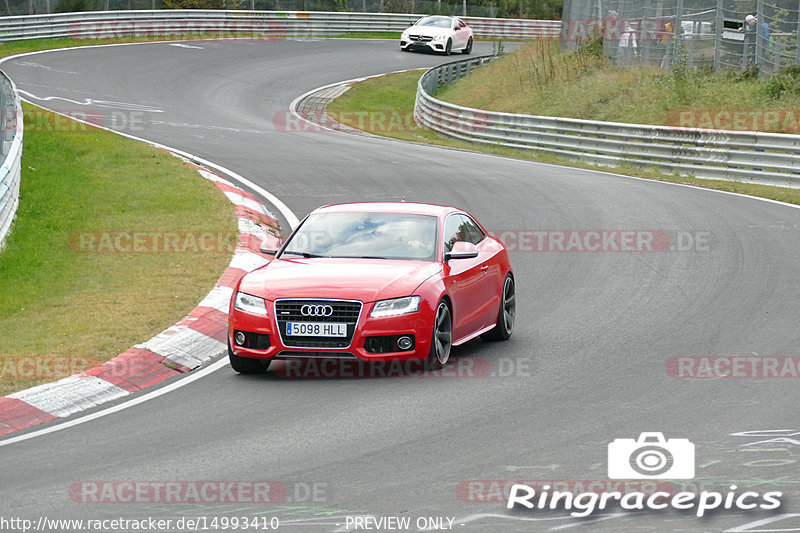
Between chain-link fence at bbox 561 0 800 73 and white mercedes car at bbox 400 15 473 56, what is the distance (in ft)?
52.0

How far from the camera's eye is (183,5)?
57.0 m

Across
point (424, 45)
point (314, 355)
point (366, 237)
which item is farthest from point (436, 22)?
point (314, 355)

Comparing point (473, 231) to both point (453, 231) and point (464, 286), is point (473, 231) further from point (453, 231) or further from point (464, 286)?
point (464, 286)

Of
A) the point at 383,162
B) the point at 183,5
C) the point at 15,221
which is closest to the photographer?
the point at 15,221

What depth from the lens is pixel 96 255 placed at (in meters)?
15.4

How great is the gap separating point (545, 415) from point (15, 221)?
33.0ft

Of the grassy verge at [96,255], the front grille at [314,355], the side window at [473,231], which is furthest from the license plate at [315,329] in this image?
the side window at [473,231]

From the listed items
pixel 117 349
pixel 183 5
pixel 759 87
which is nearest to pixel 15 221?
pixel 117 349

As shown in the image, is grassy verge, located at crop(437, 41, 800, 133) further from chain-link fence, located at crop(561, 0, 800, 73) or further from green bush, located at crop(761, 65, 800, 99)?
chain-link fence, located at crop(561, 0, 800, 73)

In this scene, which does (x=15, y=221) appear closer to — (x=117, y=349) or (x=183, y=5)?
(x=117, y=349)

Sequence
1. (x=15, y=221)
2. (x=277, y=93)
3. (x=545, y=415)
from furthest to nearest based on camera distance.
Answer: (x=277, y=93)
(x=15, y=221)
(x=545, y=415)

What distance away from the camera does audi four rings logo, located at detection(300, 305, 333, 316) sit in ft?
33.0

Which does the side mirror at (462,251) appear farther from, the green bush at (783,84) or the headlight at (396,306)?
the green bush at (783,84)

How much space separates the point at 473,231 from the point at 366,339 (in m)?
2.70
